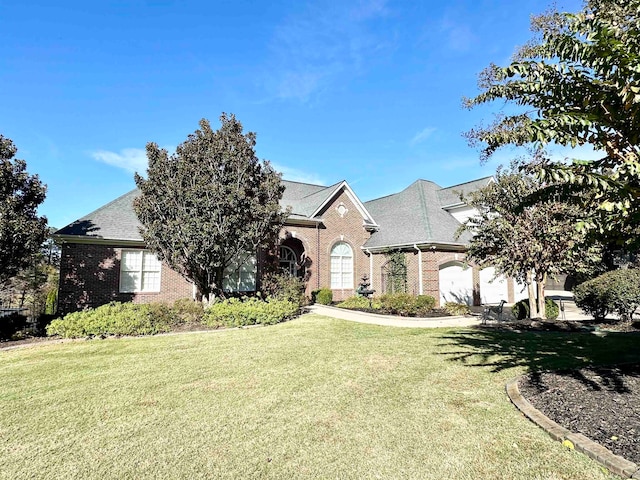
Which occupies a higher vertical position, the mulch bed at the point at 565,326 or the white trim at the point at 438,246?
the white trim at the point at 438,246

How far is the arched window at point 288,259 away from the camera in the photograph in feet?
71.2

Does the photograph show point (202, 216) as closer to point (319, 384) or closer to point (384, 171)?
point (319, 384)

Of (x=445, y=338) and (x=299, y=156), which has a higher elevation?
(x=299, y=156)

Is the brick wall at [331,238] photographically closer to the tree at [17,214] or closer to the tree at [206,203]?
the tree at [206,203]

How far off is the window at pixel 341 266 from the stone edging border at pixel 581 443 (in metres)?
16.5

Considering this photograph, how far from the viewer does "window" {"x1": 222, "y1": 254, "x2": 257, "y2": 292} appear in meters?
18.6

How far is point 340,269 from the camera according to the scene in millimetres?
21578

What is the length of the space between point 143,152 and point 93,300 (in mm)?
7123

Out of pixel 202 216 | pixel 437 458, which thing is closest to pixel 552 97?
pixel 437 458

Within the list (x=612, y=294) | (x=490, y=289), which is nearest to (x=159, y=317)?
(x=612, y=294)

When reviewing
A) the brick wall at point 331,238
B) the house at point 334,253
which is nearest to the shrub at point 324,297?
the brick wall at point 331,238

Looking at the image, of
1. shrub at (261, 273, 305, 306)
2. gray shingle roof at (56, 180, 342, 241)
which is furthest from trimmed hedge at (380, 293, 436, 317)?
gray shingle roof at (56, 180, 342, 241)

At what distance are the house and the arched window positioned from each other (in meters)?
0.06

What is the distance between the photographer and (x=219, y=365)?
293 inches
